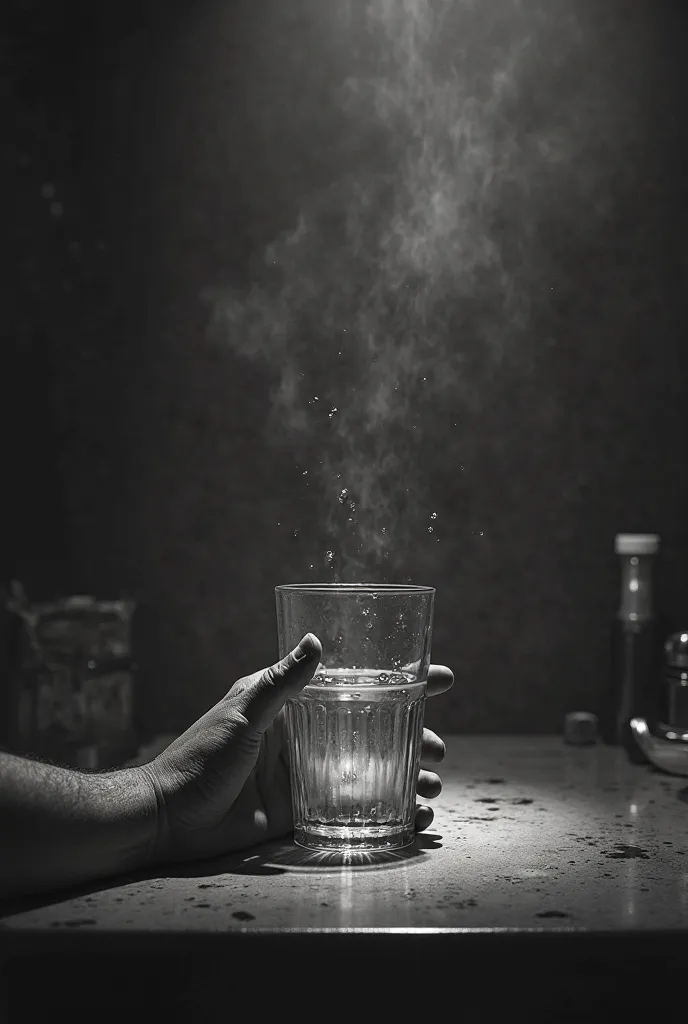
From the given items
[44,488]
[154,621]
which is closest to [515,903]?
[154,621]

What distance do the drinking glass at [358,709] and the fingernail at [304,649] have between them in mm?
41

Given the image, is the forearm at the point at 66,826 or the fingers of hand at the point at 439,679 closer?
the forearm at the point at 66,826

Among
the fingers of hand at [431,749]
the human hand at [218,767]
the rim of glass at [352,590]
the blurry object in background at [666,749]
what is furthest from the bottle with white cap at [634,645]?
the human hand at [218,767]

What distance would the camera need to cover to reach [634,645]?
139cm

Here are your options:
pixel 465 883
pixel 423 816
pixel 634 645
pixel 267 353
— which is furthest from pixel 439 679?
pixel 267 353

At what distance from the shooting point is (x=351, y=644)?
34.3 inches

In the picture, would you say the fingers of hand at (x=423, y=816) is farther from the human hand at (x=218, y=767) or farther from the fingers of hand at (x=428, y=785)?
the human hand at (x=218, y=767)

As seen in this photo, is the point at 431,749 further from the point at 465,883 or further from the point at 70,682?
the point at 70,682

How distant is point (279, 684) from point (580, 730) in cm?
69

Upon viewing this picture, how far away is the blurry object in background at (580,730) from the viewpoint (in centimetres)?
141

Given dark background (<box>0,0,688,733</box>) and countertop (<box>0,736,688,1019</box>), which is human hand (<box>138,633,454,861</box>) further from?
dark background (<box>0,0,688,733</box>)

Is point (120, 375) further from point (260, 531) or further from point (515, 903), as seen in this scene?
point (515, 903)

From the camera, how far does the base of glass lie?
0.89 metres

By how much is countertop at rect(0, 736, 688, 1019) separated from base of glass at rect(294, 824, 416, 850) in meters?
0.01
